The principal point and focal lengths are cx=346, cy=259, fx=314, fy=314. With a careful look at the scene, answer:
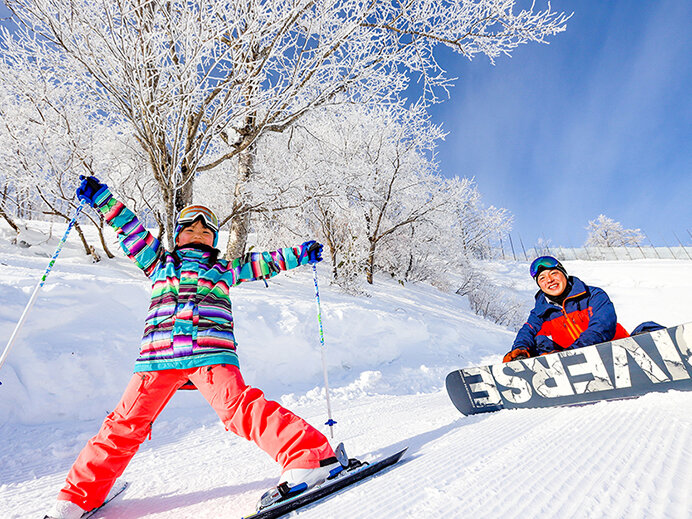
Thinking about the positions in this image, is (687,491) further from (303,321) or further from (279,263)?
(303,321)

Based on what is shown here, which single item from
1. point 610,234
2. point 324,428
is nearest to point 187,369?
point 324,428

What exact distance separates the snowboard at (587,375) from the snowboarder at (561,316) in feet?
0.86

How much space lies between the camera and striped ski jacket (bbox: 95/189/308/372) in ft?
5.01

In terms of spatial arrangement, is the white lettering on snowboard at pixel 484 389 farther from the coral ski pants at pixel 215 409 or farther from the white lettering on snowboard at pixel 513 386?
the coral ski pants at pixel 215 409

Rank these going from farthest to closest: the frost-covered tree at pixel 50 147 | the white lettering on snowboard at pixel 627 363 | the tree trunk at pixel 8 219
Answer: the tree trunk at pixel 8 219 → the frost-covered tree at pixel 50 147 → the white lettering on snowboard at pixel 627 363

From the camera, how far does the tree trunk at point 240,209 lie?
20.4 ft

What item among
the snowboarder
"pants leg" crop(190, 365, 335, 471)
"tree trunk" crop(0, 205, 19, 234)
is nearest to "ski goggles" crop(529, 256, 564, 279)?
the snowboarder

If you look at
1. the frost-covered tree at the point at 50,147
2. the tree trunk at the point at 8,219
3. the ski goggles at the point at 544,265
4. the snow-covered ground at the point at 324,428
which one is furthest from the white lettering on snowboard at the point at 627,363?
the tree trunk at the point at 8,219

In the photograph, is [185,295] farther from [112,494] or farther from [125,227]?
[112,494]

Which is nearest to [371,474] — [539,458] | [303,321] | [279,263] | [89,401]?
[539,458]

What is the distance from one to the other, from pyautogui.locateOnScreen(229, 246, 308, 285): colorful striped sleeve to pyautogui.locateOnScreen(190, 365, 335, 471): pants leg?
65 centimetres

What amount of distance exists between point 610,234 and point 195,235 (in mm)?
53063

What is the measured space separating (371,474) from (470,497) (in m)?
0.50

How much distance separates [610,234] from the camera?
41.2 meters
